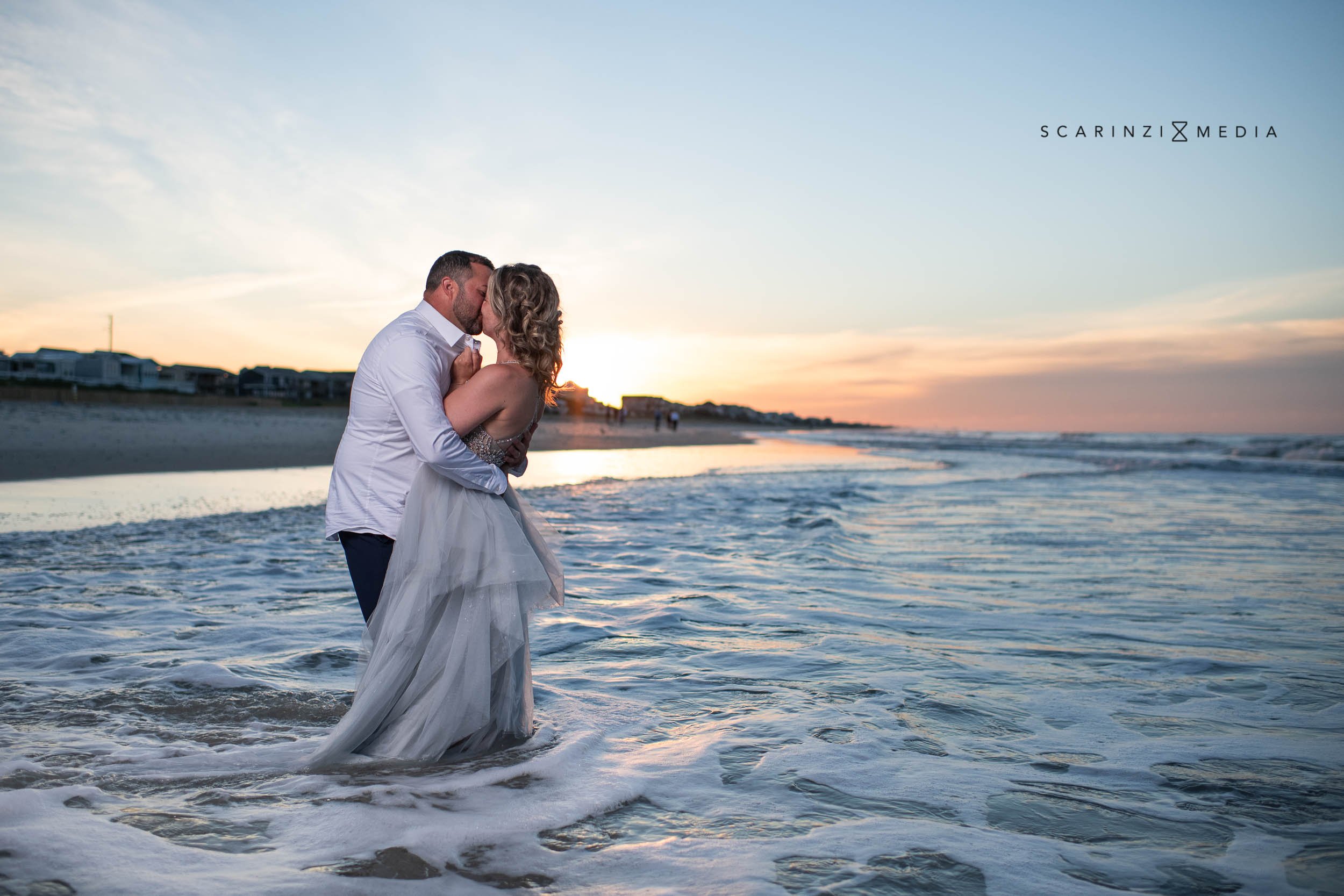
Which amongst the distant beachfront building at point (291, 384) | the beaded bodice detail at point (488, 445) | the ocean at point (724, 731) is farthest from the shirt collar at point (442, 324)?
the distant beachfront building at point (291, 384)

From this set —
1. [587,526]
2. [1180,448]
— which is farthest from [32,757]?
[1180,448]

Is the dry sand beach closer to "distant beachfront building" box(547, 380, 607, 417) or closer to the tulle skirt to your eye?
the tulle skirt

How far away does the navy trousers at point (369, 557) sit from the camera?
3.32 m

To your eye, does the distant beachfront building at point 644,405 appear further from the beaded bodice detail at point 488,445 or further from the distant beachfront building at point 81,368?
the beaded bodice detail at point 488,445

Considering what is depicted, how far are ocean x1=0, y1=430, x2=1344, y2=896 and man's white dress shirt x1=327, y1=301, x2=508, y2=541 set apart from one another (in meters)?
1.07

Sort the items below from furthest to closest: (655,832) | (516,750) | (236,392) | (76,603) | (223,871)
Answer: (236,392), (76,603), (516,750), (655,832), (223,871)

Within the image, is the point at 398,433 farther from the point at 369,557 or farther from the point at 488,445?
the point at 369,557

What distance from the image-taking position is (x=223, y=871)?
2428mm

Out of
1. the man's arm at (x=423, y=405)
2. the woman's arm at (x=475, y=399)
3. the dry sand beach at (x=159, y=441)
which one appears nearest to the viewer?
the man's arm at (x=423, y=405)

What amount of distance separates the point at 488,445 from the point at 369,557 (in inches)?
27.3

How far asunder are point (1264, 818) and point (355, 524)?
12.0 ft

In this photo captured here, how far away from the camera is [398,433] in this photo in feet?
10.6

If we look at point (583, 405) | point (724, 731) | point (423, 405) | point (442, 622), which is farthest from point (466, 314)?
point (583, 405)

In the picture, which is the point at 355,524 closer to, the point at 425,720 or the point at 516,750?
the point at 425,720
